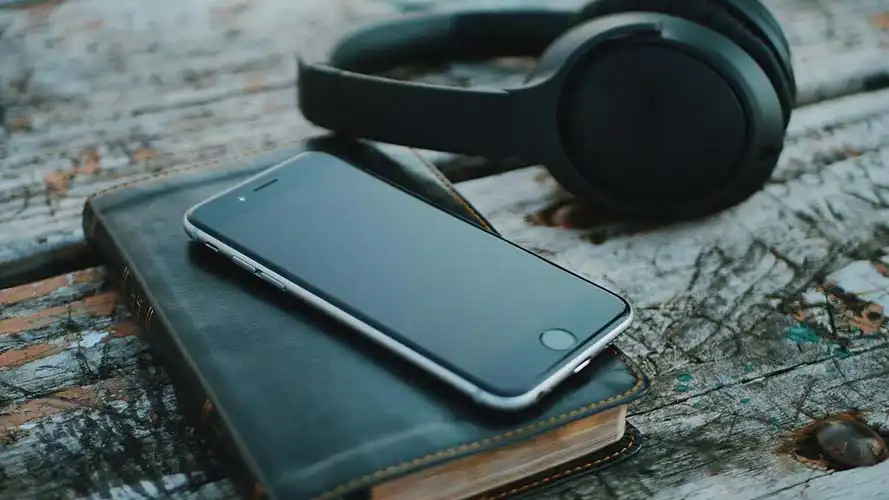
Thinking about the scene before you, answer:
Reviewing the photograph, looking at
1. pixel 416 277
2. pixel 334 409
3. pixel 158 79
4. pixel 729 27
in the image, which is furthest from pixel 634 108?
pixel 158 79

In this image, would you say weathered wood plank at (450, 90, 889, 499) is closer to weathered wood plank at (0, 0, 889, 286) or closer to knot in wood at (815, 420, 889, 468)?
knot in wood at (815, 420, 889, 468)

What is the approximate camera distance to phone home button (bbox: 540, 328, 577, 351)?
1.62 feet

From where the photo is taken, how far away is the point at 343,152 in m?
0.75

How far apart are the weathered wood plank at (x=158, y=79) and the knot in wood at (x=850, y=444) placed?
1.18ft

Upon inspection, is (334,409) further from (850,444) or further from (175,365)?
(850,444)

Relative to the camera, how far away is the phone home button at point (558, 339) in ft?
1.62

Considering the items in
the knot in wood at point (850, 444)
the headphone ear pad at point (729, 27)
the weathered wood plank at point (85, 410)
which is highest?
the headphone ear pad at point (729, 27)

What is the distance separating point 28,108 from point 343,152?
32 centimetres

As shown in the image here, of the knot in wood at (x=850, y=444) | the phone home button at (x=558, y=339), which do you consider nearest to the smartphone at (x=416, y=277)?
the phone home button at (x=558, y=339)

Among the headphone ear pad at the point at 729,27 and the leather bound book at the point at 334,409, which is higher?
the headphone ear pad at the point at 729,27

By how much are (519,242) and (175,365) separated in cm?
27

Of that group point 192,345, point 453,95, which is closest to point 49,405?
point 192,345

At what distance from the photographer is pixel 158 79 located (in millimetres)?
934

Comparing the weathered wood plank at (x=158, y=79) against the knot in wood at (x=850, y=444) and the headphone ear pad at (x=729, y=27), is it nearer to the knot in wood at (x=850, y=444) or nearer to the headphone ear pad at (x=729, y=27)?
the headphone ear pad at (x=729, y=27)
